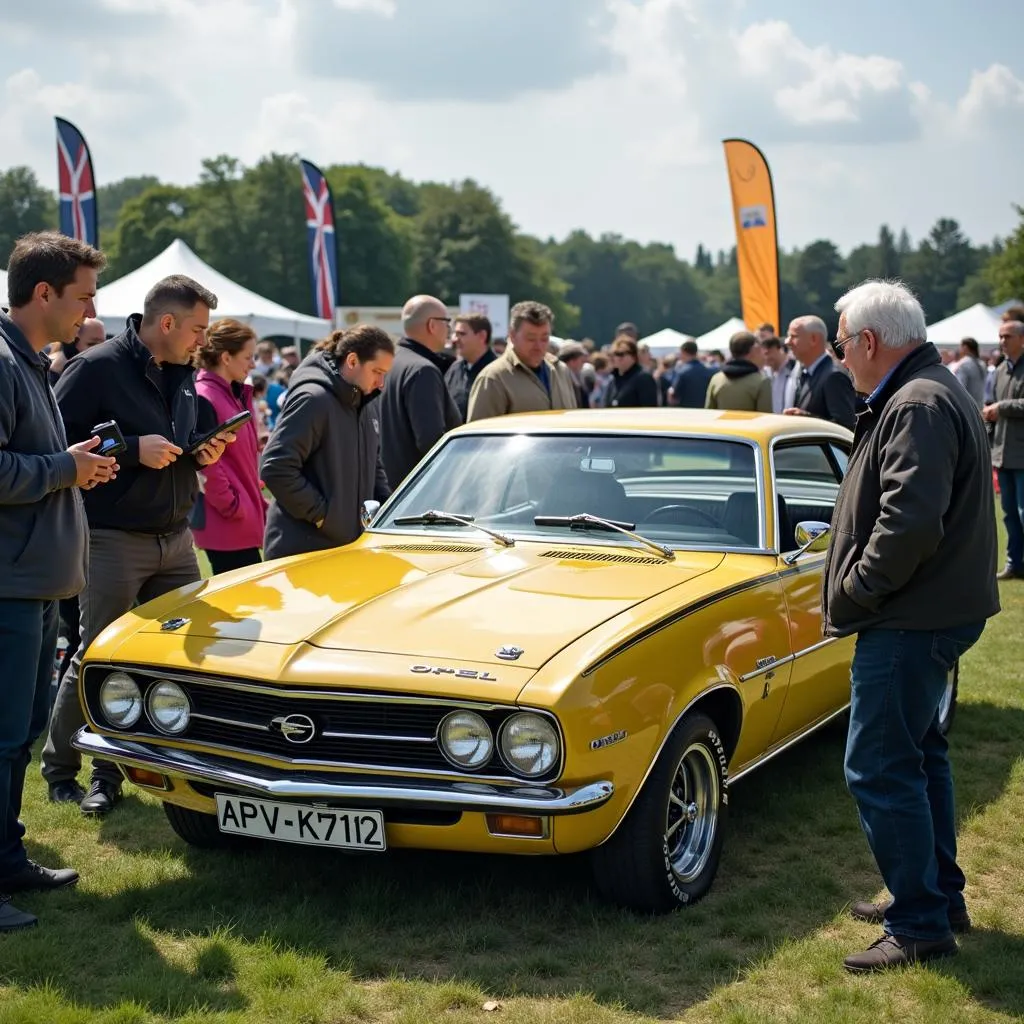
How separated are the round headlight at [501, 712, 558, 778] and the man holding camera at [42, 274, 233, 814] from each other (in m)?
2.07

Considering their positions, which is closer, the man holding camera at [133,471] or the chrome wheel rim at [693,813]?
the chrome wheel rim at [693,813]

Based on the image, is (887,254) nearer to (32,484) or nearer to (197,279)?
(197,279)

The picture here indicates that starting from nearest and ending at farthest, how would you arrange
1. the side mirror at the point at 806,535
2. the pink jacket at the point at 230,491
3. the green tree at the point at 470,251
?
the side mirror at the point at 806,535 → the pink jacket at the point at 230,491 → the green tree at the point at 470,251

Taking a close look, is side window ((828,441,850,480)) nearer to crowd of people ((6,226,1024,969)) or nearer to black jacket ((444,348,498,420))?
crowd of people ((6,226,1024,969))

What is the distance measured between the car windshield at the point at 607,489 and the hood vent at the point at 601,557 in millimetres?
133

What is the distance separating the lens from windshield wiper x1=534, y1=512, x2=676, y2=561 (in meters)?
5.11

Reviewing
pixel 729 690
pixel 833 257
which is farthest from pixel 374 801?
pixel 833 257

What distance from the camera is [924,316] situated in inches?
150

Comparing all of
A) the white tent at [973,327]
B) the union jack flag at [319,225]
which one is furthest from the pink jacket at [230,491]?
the white tent at [973,327]

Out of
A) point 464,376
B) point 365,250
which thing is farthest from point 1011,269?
point 464,376

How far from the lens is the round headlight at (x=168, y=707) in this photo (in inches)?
169

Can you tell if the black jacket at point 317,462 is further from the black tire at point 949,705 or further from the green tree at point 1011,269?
the green tree at point 1011,269

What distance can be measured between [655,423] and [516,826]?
2397 millimetres

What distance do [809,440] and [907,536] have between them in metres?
2.56
